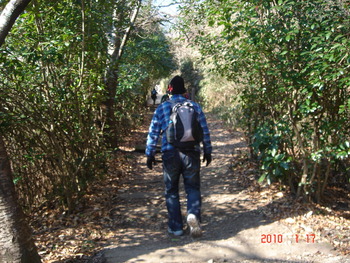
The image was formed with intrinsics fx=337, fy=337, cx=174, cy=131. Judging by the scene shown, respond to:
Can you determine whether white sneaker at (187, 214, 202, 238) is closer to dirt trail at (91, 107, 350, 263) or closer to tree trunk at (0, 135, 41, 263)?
dirt trail at (91, 107, 350, 263)

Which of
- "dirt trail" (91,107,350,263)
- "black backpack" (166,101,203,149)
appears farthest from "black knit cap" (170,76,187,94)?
"dirt trail" (91,107,350,263)

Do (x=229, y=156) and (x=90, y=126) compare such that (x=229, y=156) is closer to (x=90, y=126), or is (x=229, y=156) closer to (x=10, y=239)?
(x=90, y=126)

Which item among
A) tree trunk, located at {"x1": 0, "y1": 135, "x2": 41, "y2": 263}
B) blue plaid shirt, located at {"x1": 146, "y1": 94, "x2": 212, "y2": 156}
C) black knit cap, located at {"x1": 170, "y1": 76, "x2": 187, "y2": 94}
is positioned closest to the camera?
tree trunk, located at {"x1": 0, "y1": 135, "x2": 41, "y2": 263}

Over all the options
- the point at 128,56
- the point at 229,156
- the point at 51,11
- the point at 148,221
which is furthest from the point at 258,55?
the point at 128,56

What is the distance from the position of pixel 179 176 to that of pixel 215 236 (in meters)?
0.87

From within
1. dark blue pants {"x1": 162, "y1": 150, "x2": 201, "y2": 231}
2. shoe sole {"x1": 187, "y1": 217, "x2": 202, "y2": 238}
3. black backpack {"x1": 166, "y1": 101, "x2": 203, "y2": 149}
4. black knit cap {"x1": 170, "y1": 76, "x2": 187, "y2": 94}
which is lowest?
Result: shoe sole {"x1": 187, "y1": 217, "x2": 202, "y2": 238}

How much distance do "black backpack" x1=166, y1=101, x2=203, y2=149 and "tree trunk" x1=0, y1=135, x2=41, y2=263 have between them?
5.88 ft

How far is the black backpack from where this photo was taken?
3991 millimetres

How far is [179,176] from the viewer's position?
13.6 feet

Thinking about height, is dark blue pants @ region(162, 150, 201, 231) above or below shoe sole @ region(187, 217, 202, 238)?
above
